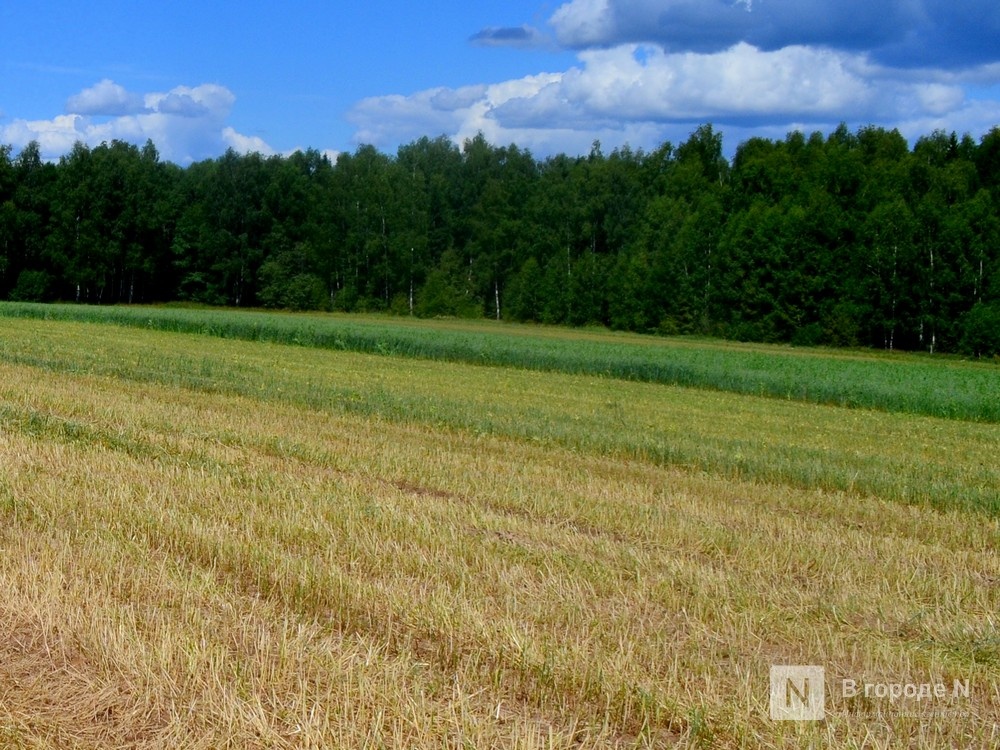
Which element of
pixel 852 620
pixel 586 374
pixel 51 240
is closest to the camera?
pixel 852 620

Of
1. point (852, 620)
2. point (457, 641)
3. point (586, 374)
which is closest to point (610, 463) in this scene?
point (852, 620)

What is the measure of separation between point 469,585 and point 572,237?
92.0m

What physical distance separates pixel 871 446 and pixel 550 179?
8795 cm

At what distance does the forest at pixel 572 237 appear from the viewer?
69562mm

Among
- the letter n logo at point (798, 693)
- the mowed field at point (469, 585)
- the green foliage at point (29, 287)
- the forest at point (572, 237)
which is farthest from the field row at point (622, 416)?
the green foliage at point (29, 287)

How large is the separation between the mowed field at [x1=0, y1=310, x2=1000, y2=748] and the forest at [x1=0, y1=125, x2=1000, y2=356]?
55964mm

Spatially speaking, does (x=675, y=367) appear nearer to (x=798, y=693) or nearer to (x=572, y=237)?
(x=798, y=693)

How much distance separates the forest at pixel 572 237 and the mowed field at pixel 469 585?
184ft

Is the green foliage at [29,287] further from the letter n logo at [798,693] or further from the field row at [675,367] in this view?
the letter n logo at [798,693]

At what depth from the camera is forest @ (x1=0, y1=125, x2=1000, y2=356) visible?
2739 inches

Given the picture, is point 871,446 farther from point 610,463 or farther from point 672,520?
point 672,520

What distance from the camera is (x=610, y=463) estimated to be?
14.5 m

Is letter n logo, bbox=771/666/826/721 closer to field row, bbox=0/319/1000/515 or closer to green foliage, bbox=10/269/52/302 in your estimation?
field row, bbox=0/319/1000/515

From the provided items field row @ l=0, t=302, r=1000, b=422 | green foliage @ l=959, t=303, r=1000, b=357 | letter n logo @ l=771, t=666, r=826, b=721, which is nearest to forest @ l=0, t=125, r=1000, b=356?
green foliage @ l=959, t=303, r=1000, b=357
